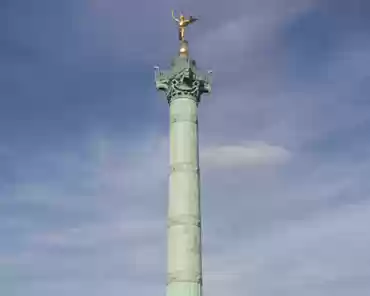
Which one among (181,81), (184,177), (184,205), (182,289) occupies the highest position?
(181,81)

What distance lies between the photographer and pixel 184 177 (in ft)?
133

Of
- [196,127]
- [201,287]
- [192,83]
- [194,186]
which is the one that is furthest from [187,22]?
[201,287]

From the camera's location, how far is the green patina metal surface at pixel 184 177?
38719 millimetres

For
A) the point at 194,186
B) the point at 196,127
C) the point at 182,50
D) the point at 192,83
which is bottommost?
the point at 194,186

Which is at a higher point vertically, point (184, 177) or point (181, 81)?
point (181, 81)

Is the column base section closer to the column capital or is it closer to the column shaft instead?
the column shaft

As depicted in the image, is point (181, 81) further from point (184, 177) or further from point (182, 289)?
point (182, 289)

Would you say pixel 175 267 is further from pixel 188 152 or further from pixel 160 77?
pixel 160 77

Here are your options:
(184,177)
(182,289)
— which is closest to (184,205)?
(184,177)

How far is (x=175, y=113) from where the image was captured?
42375mm

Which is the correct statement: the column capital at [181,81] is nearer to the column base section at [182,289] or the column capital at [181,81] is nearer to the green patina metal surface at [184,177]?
the green patina metal surface at [184,177]

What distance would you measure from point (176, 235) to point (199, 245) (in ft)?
5.36

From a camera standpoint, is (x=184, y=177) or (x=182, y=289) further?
(x=184, y=177)

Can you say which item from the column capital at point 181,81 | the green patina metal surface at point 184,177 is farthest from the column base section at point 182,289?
the column capital at point 181,81
